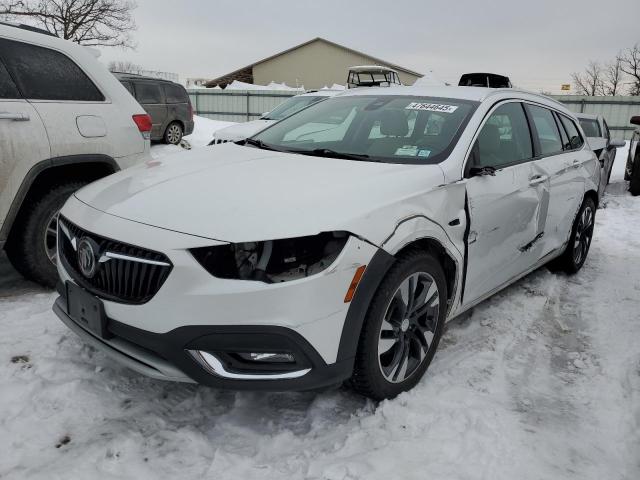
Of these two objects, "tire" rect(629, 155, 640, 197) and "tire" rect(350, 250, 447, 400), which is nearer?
"tire" rect(350, 250, 447, 400)

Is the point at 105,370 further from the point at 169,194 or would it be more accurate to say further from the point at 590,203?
the point at 590,203

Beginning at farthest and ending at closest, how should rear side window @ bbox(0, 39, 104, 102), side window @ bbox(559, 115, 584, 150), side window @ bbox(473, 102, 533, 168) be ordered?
side window @ bbox(559, 115, 584, 150), rear side window @ bbox(0, 39, 104, 102), side window @ bbox(473, 102, 533, 168)

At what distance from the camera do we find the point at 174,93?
13.6 metres

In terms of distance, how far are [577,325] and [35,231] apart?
3918mm

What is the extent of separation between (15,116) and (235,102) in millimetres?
20642

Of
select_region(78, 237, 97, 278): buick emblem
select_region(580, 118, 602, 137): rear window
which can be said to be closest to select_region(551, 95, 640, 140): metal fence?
select_region(580, 118, 602, 137): rear window

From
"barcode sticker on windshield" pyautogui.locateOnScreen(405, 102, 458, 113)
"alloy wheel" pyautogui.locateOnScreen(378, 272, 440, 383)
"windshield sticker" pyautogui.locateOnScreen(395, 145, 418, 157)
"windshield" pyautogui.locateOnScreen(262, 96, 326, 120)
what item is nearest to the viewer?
"alloy wheel" pyautogui.locateOnScreen(378, 272, 440, 383)

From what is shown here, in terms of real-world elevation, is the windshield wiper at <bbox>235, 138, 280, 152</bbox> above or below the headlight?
above

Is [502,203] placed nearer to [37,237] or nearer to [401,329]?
[401,329]

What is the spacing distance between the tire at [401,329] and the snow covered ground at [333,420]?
0.14 metres

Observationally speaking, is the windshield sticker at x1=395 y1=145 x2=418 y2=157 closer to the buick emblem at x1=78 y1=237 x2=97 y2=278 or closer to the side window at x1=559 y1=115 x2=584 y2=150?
the buick emblem at x1=78 y1=237 x2=97 y2=278

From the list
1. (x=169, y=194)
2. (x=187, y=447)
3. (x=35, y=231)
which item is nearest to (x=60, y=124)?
(x=35, y=231)

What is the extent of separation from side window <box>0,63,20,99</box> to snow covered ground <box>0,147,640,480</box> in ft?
4.62

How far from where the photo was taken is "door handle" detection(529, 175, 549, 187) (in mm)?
3711
